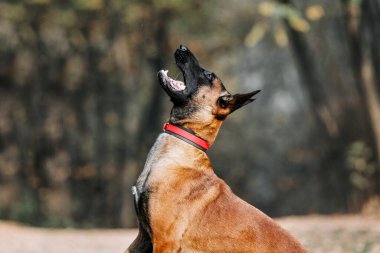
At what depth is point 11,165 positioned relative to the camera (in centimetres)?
1984

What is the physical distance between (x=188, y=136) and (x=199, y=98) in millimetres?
337

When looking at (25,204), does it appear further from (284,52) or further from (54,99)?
(284,52)

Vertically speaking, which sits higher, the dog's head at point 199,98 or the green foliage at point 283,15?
the green foliage at point 283,15

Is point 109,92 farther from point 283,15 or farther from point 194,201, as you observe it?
point 194,201

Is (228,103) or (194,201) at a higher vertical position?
(228,103)

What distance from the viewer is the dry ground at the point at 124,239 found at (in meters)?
9.41

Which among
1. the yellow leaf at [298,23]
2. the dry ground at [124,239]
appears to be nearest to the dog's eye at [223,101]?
the dry ground at [124,239]

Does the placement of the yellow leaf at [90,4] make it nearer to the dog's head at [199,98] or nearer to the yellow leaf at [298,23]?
the yellow leaf at [298,23]

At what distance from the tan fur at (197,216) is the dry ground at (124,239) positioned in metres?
4.25

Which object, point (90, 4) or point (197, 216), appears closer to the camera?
point (197, 216)

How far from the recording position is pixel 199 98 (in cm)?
553

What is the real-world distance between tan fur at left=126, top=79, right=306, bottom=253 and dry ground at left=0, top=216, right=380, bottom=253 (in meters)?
4.25

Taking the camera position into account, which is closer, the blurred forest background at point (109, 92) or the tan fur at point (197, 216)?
the tan fur at point (197, 216)

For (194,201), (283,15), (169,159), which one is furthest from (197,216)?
(283,15)
